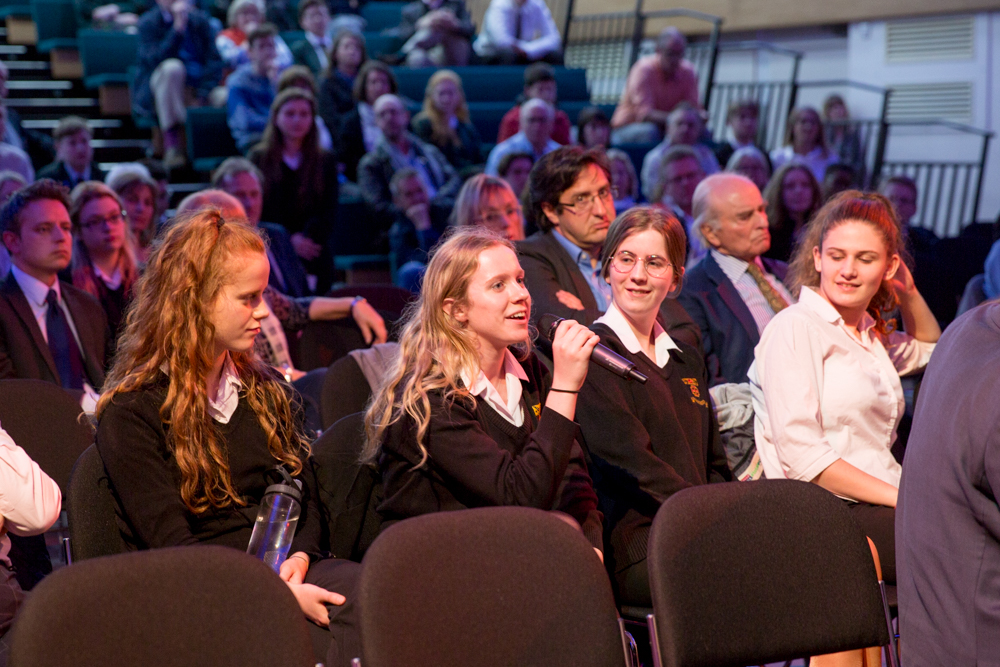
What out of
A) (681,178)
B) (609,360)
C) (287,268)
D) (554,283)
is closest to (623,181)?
(681,178)

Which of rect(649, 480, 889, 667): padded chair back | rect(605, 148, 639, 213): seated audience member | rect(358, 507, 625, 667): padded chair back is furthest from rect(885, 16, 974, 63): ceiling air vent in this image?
rect(358, 507, 625, 667): padded chair back

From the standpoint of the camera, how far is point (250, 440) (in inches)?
84.4

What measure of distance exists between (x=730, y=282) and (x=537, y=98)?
428 centimetres

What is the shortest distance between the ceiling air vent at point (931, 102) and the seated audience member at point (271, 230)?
647 centimetres

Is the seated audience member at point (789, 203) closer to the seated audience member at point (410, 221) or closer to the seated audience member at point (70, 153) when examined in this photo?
the seated audience member at point (410, 221)

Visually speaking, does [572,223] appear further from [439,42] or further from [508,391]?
[439,42]

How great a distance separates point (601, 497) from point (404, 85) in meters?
6.16

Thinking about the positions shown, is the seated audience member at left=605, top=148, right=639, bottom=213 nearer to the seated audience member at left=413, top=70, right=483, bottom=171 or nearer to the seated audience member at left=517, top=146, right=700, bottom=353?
the seated audience member at left=413, top=70, right=483, bottom=171

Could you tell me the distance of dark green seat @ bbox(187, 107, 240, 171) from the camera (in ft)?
22.5

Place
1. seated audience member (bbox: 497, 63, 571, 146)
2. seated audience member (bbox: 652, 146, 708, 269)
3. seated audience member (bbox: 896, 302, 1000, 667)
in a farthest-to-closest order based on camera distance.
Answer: seated audience member (bbox: 497, 63, 571, 146) → seated audience member (bbox: 652, 146, 708, 269) → seated audience member (bbox: 896, 302, 1000, 667)

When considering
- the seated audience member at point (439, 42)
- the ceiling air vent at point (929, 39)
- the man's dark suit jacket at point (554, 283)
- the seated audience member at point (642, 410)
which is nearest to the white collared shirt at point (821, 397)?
the seated audience member at point (642, 410)

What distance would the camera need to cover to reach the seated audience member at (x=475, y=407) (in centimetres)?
206

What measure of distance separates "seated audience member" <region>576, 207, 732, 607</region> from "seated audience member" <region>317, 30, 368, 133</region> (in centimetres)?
461

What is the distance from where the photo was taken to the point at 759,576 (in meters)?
1.89
